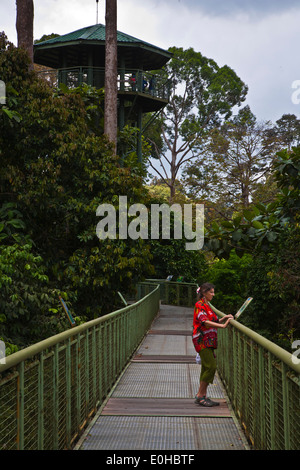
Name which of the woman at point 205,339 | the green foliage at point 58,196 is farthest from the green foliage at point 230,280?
the woman at point 205,339

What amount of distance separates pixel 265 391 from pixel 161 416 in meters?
2.15

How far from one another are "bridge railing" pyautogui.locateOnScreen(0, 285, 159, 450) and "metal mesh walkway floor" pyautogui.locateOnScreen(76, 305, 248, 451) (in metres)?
0.30

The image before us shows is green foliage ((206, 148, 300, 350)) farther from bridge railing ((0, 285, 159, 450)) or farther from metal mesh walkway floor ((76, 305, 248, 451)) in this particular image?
bridge railing ((0, 285, 159, 450))

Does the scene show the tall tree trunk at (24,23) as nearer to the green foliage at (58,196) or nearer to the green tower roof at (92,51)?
the green foliage at (58,196)

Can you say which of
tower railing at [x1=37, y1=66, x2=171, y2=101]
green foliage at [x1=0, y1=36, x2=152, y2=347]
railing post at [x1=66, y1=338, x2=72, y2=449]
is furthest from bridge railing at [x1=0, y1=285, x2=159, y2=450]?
tower railing at [x1=37, y1=66, x2=171, y2=101]

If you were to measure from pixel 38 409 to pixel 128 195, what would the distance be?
1093cm

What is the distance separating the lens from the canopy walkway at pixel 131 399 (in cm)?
403

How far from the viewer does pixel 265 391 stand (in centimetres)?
500

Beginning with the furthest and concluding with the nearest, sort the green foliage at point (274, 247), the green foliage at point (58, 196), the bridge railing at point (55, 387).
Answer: the green foliage at point (58, 196)
the green foliage at point (274, 247)
the bridge railing at point (55, 387)

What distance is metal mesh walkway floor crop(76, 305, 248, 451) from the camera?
5.68 metres

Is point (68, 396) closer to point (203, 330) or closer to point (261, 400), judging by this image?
point (261, 400)

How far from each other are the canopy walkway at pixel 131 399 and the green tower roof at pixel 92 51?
786 inches

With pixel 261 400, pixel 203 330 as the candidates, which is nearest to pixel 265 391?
pixel 261 400

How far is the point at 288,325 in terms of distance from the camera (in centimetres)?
1495
